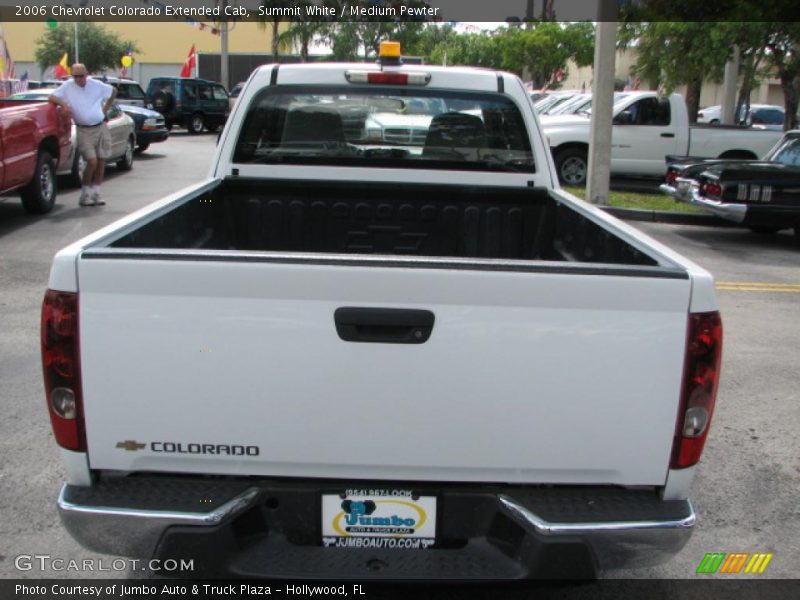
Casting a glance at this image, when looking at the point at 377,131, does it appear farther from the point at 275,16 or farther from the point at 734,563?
the point at 275,16

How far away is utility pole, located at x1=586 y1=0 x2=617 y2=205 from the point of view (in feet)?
40.4

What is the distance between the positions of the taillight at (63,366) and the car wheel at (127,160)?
564 inches

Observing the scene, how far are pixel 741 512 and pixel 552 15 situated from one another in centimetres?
4642

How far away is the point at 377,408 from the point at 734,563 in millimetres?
2067

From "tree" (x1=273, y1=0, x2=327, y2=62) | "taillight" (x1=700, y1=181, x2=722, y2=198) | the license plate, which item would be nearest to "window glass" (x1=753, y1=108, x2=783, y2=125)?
"tree" (x1=273, y1=0, x2=327, y2=62)

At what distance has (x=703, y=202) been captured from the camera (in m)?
11.2

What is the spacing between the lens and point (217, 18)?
41.9m

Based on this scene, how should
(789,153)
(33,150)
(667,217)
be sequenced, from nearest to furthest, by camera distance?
(33,150), (789,153), (667,217)

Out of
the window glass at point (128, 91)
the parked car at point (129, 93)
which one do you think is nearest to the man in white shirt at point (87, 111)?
the parked car at point (129, 93)

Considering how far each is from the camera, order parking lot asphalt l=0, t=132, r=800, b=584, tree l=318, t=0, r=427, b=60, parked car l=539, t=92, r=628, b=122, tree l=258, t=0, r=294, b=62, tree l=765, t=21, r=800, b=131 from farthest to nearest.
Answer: tree l=318, t=0, r=427, b=60 → tree l=258, t=0, r=294, b=62 → parked car l=539, t=92, r=628, b=122 → tree l=765, t=21, r=800, b=131 → parking lot asphalt l=0, t=132, r=800, b=584

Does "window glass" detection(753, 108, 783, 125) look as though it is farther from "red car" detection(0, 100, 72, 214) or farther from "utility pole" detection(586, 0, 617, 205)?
"red car" detection(0, 100, 72, 214)

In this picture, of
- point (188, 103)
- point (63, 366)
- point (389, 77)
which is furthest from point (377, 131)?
point (188, 103)

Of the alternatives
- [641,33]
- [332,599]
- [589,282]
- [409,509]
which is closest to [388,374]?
[409,509]

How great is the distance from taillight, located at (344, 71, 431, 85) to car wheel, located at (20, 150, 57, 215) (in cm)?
761
